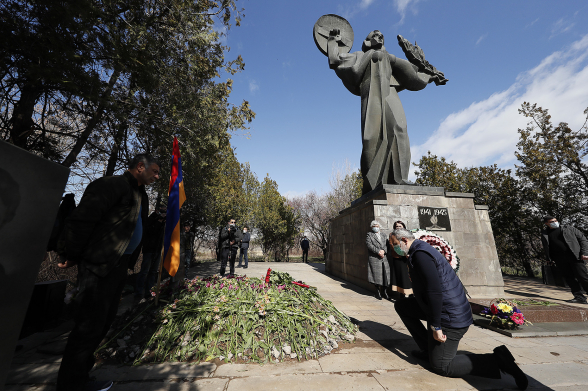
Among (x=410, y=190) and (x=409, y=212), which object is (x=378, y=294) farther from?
(x=410, y=190)

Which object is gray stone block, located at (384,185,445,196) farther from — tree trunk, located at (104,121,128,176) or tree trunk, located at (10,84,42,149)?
tree trunk, located at (10,84,42,149)

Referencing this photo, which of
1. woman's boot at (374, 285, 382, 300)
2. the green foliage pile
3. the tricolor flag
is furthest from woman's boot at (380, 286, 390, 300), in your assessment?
the green foliage pile

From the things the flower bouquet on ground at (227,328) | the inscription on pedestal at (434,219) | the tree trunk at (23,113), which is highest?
the tree trunk at (23,113)

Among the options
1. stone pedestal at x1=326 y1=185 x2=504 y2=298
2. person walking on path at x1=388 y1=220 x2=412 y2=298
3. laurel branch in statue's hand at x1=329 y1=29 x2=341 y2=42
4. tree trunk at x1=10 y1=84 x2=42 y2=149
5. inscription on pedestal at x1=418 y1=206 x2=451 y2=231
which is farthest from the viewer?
laurel branch in statue's hand at x1=329 y1=29 x2=341 y2=42

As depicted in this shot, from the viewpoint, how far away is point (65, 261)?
2275 mm

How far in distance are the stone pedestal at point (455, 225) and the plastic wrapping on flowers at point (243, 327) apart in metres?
3.40

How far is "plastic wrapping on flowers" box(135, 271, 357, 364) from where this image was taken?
2885 mm

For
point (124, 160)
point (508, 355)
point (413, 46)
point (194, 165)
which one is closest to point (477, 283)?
point (508, 355)

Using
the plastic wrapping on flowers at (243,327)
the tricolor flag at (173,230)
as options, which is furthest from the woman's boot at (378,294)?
the tricolor flag at (173,230)

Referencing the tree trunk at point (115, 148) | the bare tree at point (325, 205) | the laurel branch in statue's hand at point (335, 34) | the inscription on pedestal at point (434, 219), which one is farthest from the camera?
the bare tree at point (325, 205)

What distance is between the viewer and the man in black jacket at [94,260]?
201 cm

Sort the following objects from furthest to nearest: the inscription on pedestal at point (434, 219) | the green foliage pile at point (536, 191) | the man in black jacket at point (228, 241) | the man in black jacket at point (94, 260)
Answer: the green foliage pile at point (536, 191), the man in black jacket at point (228, 241), the inscription on pedestal at point (434, 219), the man in black jacket at point (94, 260)

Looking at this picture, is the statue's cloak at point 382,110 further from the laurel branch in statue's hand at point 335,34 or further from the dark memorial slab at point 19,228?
the dark memorial slab at point 19,228

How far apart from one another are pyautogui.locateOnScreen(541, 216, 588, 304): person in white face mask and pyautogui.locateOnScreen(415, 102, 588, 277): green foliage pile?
897 cm
